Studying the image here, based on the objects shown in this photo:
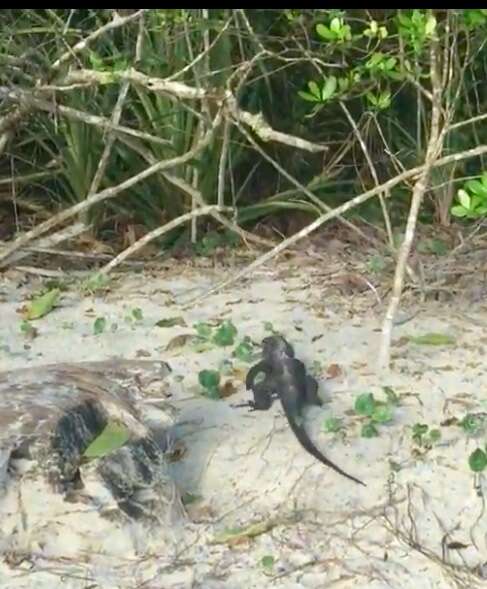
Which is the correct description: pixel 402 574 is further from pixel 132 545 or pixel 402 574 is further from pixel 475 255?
pixel 475 255

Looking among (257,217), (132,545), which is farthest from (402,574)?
(257,217)

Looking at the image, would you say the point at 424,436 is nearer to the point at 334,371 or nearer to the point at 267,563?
the point at 334,371

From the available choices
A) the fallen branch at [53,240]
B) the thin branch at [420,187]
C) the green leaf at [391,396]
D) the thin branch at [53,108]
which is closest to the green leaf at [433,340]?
the thin branch at [420,187]

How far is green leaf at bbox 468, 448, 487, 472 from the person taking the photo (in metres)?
3.83

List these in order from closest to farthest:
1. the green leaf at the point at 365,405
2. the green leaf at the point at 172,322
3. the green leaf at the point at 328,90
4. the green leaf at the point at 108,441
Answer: the green leaf at the point at 108,441 < the green leaf at the point at 365,405 < the green leaf at the point at 328,90 < the green leaf at the point at 172,322

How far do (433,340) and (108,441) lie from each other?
146 cm

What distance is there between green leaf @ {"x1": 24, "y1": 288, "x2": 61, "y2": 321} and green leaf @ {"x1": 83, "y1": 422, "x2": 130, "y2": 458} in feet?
4.74

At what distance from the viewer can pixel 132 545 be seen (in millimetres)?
3455

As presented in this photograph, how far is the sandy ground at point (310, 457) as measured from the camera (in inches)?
138

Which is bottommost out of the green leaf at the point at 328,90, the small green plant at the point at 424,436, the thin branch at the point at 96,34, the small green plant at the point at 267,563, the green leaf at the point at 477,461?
the small green plant at the point at 267,563

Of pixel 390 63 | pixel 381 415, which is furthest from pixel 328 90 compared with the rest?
pixel 381 415

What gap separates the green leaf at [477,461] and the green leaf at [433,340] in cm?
73

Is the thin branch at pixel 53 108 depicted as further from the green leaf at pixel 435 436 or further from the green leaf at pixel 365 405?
the green leaf at pixel 435 436

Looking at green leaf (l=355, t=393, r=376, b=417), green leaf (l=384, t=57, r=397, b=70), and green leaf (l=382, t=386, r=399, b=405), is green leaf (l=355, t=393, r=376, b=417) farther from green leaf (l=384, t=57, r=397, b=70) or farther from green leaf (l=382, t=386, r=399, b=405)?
green leaf (l=384, t=57, r=397, b=70)
